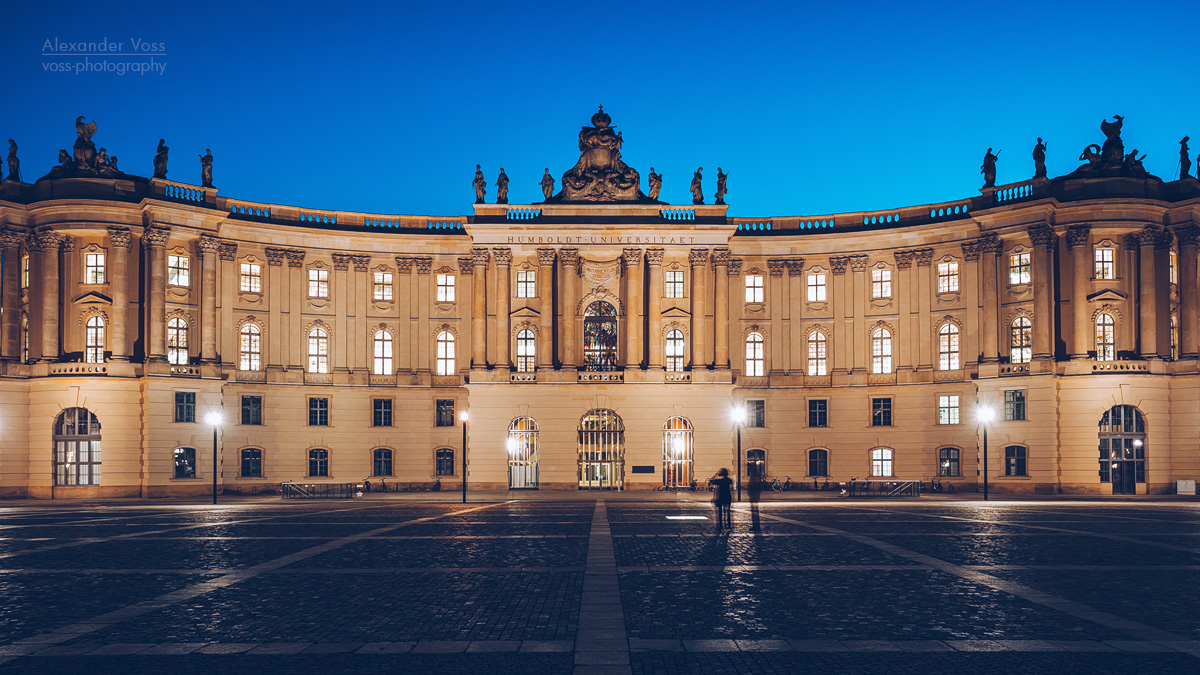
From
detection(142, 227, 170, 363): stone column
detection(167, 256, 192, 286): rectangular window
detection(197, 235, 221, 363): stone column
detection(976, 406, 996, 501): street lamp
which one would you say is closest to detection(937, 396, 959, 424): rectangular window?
detection(976, 406, 996, 501): street lamp

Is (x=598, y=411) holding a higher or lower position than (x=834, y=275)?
lower

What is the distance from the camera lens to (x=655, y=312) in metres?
65.1

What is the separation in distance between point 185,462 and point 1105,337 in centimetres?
5345

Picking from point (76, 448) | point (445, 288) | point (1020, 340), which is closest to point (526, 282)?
point (445, 288)

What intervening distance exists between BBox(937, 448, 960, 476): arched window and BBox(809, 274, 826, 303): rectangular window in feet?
40.2

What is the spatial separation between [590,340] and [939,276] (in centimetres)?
2239

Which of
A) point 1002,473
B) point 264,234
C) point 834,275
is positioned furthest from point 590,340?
point 1002,473

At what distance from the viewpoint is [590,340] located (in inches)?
2608

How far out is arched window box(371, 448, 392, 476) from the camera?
66625mm

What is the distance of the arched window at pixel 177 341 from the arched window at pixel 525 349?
20.0 metres

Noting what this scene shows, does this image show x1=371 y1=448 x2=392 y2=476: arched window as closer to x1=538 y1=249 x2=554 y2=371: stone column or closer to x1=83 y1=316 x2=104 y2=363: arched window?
x1=538 y1=249 x2=554 y2=371: stone column

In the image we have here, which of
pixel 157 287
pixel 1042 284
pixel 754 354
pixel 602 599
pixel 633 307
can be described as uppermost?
pixel 1042 284

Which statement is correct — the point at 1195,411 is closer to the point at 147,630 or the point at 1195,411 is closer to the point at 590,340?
the point at 590,340

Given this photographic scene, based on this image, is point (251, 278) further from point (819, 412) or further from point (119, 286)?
point (819, 412)
